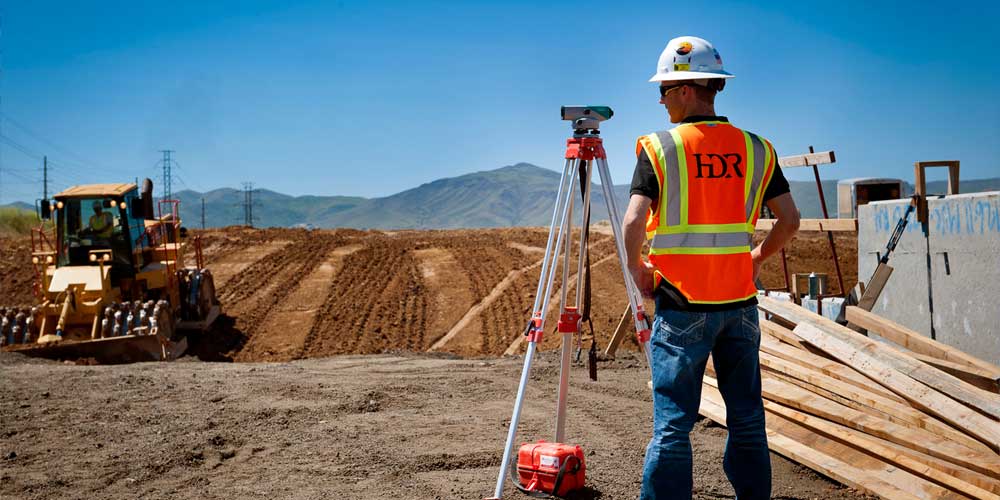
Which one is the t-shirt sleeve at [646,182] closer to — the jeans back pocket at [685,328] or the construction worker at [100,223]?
Answer: the jeans back pocket at [685,328]

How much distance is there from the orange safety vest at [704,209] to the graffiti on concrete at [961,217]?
506cm

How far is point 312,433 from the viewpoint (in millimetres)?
6789

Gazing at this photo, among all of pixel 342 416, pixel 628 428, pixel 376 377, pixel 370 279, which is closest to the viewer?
pixel 628 428

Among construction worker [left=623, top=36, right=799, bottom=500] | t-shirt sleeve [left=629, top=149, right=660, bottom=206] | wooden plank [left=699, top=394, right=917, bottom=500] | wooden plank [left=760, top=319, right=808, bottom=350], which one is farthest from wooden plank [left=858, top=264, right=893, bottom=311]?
t-shirt sleeve [left=629, top=149, right=660, bottom=206]

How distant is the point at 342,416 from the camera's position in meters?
7.43

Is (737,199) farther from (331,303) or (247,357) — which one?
(331,303)

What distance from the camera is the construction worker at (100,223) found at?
48.4ft

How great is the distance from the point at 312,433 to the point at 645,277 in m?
4.19

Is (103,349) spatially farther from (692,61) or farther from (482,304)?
(692,61)

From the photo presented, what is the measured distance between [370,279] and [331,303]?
2.64 metres

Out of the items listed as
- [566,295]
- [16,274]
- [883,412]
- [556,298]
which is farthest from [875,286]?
[16,274]

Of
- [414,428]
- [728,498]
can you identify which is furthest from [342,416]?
[728,498]

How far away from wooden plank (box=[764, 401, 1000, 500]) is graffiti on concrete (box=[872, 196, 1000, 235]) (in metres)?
3.25

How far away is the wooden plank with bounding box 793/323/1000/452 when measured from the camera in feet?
14.7
